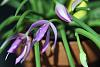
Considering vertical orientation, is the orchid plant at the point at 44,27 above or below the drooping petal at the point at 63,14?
below

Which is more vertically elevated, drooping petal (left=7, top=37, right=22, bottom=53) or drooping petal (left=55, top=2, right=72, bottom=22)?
drooping petal (left=55, top=2, right=72, bottom=22)

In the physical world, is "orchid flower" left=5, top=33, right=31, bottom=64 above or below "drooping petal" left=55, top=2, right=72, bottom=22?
below

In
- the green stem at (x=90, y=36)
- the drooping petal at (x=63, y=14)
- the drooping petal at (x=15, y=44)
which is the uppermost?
the drooping petal at (x=63, y=14)

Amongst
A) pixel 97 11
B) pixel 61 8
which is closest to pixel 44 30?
pixel 61 8

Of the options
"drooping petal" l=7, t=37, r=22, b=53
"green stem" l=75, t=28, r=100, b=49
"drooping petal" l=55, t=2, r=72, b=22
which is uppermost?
"drooping petal" l=55, t=2, r=72, b=22

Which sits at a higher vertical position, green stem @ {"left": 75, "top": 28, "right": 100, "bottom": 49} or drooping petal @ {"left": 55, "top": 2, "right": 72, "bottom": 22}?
drooping petal @ {"left": 55, "top": 2, "right": 72, "bottom": 22}

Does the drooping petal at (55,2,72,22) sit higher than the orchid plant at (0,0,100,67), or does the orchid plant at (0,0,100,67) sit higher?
the drooping petal at (55,2,72,22)

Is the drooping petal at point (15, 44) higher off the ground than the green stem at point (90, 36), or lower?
higher

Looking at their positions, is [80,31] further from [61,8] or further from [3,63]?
[3,63]
